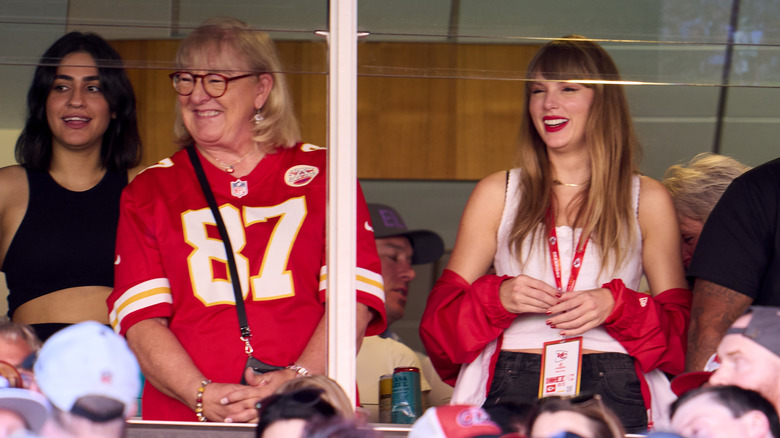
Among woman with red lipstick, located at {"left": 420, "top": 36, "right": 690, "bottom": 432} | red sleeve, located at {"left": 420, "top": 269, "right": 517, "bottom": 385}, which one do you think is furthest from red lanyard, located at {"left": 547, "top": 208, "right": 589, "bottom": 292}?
red sleeve, located at {"left": 420, "top": 269, "right": 517, "bottom": 385}

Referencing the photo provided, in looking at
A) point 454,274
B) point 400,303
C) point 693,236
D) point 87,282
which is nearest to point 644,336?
point 454,274

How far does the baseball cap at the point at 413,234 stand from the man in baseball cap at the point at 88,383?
235cm

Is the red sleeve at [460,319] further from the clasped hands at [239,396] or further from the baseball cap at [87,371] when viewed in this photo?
the baseball cap at [87,371]

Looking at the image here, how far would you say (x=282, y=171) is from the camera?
2135 millimetres

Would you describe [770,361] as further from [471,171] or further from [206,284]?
[471,171]

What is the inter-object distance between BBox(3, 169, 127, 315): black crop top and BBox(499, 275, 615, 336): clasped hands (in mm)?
1009

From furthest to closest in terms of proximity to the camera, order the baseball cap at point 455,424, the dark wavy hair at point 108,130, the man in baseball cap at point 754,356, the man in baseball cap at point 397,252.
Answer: the man in baseball cap at point 397,252
the dark wavy hair at point 108,130
the man in baseball cap at point 754,356
the baseball cap at point 455,424

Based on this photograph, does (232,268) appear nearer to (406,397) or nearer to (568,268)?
(406,397)

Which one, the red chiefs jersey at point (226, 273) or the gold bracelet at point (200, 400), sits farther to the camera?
the red chiefs jersey at point (226, 273)

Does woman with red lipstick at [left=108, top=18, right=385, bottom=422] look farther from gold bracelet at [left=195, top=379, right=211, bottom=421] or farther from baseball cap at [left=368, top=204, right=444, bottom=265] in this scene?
baseball cap at [left=368, top=204, right=444, bottom=265]

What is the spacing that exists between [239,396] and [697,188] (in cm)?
149

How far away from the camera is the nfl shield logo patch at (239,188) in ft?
6.86

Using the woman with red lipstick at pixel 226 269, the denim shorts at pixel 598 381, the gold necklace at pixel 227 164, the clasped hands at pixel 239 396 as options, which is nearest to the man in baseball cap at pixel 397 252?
the gold necklace at pixel 227 164

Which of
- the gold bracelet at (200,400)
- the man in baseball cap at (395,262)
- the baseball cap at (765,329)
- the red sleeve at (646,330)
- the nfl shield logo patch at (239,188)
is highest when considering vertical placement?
the nfl shield logo patch at (239,188)
